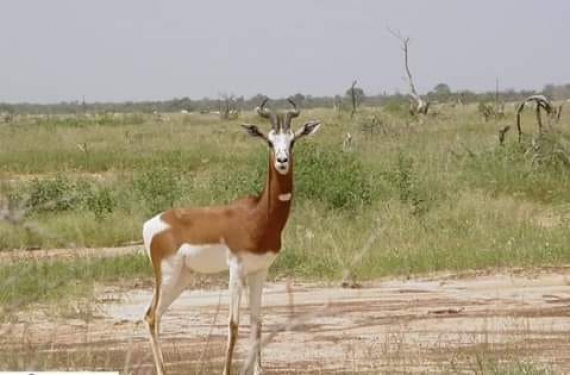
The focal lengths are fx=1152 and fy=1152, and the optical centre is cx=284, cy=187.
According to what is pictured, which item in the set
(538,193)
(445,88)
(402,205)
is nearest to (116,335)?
(402,205)

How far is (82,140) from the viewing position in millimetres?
43281

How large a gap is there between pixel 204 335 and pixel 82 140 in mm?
33630

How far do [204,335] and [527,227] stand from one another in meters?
6.73

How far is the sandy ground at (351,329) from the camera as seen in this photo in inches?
347

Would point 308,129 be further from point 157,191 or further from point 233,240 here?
point 157,191

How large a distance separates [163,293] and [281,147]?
4.43 ft

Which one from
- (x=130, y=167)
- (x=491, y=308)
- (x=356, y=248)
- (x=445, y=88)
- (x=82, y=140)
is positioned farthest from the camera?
(x=445, y=88)

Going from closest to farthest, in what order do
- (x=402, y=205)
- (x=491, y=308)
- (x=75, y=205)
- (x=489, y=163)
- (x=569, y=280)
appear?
(x=491, y=308) → (x=569, y=280) → (x=402, y=205) → (x=75, y=205) → (x=489, y=163)

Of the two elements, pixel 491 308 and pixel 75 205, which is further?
pixel 75 205

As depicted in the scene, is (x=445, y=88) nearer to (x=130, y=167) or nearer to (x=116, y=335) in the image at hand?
(x=130, y=167)

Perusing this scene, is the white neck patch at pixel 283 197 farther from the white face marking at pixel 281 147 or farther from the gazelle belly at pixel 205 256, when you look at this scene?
the gazelle belly at pixel 205 256

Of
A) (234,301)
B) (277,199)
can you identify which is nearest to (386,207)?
(277,199)

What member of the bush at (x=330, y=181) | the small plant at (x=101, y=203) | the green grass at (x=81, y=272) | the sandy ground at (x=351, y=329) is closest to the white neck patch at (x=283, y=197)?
the sandy ground at (x=351, y=329)

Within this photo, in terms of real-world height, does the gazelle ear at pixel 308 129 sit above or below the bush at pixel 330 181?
above
